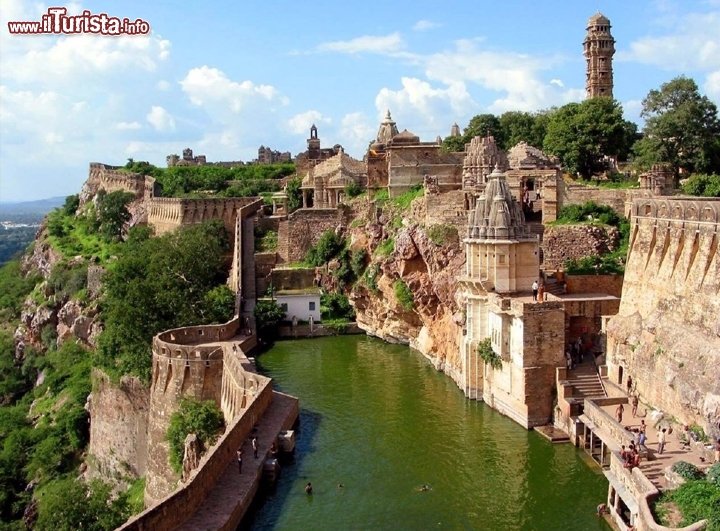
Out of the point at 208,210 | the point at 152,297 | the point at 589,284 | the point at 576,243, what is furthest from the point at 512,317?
the point at 208,210

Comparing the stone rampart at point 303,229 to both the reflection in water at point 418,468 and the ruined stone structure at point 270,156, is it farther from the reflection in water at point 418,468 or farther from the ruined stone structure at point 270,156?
the ruined stone structure at point 270,156

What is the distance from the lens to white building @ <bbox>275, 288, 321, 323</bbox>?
4659 centimetres

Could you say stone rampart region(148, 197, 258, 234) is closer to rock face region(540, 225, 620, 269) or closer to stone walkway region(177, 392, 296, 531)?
rock face region(540, 225, 620, 269)

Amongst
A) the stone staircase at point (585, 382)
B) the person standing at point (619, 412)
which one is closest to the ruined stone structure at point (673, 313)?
the stone staircase at point (585, 382)

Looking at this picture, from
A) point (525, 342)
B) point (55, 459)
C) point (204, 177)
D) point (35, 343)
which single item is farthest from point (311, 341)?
point (204, 177)

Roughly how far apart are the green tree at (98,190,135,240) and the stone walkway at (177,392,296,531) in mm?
48237

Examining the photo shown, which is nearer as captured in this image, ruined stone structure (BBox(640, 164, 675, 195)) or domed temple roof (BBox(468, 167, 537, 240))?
domed temple roof (BBox(468, 167, 537, 240))

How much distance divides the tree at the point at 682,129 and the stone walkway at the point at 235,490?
2852 centimetres

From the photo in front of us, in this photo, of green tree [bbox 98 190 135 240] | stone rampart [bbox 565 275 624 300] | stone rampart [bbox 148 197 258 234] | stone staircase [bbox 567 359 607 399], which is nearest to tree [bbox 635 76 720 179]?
stone rampart [bbox 565 275 624 300]

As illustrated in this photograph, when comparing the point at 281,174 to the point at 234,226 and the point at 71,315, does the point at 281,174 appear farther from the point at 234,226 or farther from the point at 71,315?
the point at 71,315

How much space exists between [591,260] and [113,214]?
161ft

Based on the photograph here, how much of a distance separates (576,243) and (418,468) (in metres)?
16.3

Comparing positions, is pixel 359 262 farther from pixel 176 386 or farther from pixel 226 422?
pixel 226 422

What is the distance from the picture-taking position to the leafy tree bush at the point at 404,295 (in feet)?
136
